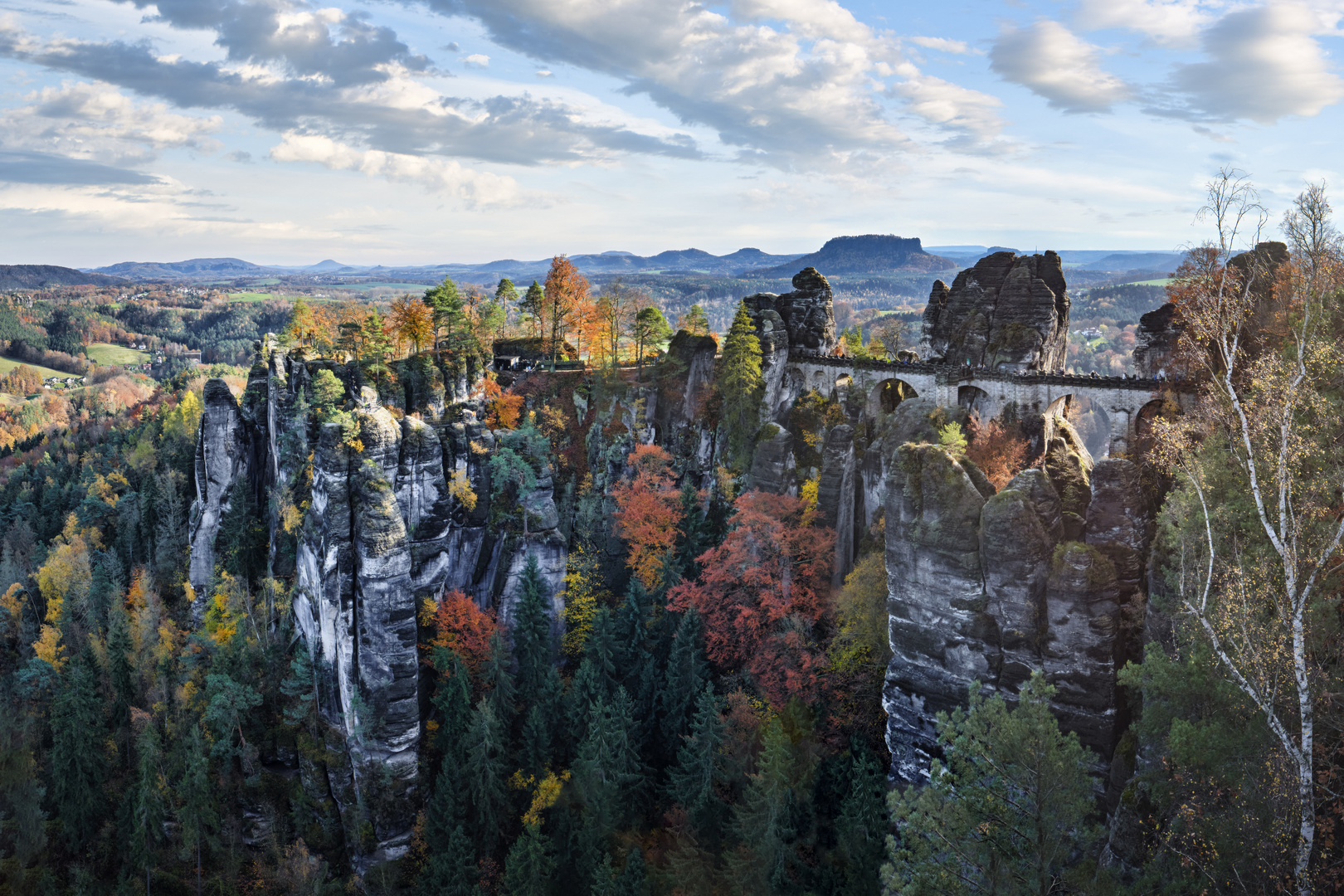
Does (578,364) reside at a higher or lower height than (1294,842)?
Result: higher

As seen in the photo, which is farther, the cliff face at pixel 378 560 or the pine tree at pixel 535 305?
the pine tree at pixel 535 305

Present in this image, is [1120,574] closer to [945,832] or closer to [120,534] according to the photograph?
[945,832]

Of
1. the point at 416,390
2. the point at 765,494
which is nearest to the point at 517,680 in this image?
the point at 765,494

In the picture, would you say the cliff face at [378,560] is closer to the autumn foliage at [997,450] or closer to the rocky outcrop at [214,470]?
the rocky outcrop at [214,470]

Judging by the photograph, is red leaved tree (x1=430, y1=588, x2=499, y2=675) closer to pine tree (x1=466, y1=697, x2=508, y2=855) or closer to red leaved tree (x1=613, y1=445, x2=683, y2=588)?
pine tree (x1=466, y1=697, x2=508, y2=855)

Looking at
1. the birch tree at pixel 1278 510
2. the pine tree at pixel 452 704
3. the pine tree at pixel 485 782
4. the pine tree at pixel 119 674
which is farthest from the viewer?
the pine tree at pixel 119 674

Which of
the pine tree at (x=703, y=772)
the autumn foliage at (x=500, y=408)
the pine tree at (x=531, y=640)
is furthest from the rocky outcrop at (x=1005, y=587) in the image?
the autumn foliage at (x=500, y=408)

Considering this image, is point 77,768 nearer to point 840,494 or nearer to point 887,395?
point 840,494
